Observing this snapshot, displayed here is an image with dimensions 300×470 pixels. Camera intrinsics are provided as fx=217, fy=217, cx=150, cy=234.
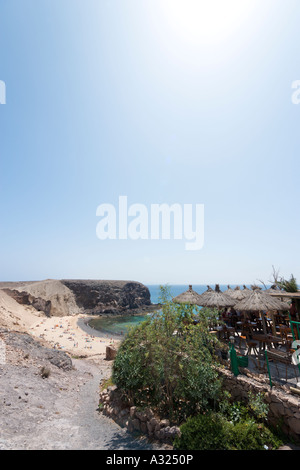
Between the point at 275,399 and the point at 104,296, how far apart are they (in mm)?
81975

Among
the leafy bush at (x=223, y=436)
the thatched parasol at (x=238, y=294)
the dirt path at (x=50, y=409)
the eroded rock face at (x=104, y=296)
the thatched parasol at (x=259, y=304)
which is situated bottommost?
the eroded rock face at (x=104, y=296)

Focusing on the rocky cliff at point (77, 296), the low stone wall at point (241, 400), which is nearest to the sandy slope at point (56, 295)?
the rocky cliff at point (77, 296)

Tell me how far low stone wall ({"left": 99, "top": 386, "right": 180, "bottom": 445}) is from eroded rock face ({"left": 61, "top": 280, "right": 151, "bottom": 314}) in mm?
69406

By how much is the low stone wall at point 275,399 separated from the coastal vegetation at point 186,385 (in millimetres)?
292

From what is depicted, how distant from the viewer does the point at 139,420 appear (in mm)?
9625

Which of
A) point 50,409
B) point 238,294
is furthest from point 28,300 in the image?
point 238,294

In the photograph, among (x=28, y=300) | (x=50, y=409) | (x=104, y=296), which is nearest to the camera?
(x=50, y=409)

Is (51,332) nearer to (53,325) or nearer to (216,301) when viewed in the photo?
(53,325)

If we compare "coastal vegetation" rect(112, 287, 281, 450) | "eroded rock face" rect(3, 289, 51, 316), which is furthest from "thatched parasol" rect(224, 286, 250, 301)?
"eroded rock face" rect(3, 289, 51, 316)

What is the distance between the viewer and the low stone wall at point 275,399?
767cm

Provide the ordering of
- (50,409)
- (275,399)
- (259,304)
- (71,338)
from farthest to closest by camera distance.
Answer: (71,338) < (259,304) < (50,409) < (275,399)

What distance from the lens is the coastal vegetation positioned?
787 centimetres

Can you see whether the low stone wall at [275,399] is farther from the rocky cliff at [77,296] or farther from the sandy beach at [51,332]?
the rocky cliff at [77,296]

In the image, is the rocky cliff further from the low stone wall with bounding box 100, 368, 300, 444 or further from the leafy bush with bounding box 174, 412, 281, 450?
the leafy bush with bounding box 174, 412, 281, 450
